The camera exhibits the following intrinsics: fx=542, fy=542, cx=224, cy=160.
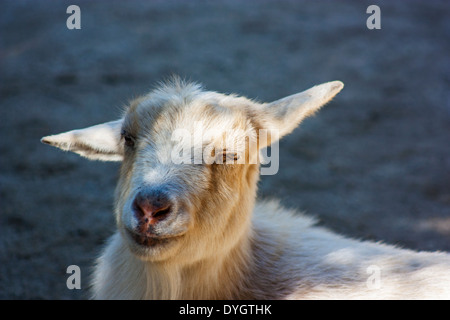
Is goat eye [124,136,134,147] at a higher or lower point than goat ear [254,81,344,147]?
lower

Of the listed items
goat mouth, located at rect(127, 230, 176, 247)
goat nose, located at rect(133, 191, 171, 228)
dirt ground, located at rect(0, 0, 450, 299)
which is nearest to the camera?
goat nose, located at rect(133, 191, 171, 228)

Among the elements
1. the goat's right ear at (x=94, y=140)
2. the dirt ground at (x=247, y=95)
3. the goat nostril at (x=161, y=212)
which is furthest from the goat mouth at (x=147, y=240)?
the dirt ground at (x=247, y=95)

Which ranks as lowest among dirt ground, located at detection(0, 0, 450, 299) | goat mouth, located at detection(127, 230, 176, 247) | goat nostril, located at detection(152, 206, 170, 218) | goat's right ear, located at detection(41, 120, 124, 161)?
goat mouth, located at detection(127, 230, 176, 247)

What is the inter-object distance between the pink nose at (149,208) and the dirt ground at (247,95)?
217 centimetres

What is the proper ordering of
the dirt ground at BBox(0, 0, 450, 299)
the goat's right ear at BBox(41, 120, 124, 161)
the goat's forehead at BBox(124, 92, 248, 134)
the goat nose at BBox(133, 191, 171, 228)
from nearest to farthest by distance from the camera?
1. the goat nose at BBox(133, 191, 171, 228)
2. the goat's forehead at BBox(124, 92, 248, 134)
3. the goat's right ear at BBox(41, 120, 124, 161)
4. the dirt ground at BBox(0, 0, 450, 299)

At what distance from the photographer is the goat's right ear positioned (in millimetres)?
3600

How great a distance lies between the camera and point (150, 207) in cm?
272

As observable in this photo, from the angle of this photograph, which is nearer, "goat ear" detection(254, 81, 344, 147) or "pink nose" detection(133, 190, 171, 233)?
"pink nose" detection(133, 190, 171, 233)

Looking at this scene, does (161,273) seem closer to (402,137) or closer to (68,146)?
(68,146)

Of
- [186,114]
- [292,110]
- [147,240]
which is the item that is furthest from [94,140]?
[292,110]

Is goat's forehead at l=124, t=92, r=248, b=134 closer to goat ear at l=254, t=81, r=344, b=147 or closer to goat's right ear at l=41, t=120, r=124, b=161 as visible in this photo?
goat ear at l=254, t=81, r=344, b=147

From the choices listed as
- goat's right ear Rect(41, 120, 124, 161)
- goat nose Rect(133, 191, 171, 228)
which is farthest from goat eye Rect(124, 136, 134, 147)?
goat nose Rect(133, 191, 171, 228)

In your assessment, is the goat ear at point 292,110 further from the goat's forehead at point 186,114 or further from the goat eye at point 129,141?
the goat eye at point 129,141

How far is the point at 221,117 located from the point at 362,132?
14.6ft
